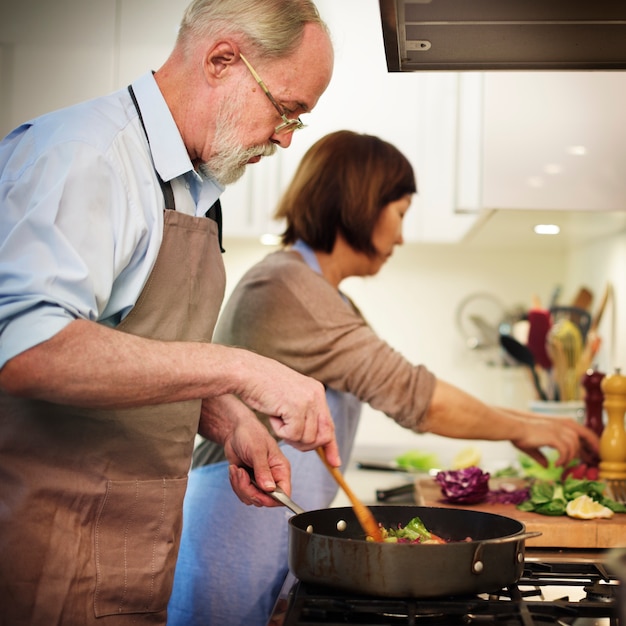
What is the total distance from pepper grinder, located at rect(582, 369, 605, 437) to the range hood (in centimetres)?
76

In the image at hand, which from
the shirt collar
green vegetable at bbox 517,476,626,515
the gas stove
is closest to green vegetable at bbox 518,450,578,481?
green vegetable at bbox 517,476,626,515

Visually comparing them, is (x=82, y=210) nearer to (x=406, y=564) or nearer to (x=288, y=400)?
(x=288, y=400)

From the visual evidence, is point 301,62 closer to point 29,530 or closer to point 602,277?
point 29,530

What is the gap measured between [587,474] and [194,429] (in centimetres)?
91

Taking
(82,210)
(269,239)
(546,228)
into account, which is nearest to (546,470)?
(546,228)

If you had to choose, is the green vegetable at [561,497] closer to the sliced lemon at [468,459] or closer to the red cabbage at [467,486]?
the red cabbage at [467,486]

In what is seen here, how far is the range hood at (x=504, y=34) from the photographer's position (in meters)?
1.09

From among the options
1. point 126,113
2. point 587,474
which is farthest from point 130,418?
point 587,474

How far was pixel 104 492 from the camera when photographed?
1026mm

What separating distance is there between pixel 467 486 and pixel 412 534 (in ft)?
1.76

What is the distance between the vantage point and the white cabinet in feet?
5.75

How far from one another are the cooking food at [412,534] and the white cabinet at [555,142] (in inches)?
36.3

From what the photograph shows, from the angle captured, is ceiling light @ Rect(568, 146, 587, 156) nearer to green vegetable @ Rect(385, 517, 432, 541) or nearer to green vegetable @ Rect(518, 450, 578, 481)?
green vegetable @ Rect(518, 450, 578, 481)

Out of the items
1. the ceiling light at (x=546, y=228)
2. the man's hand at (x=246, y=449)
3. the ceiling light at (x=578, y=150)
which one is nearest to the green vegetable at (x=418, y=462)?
the ceiling light at (x=546, y=228)
